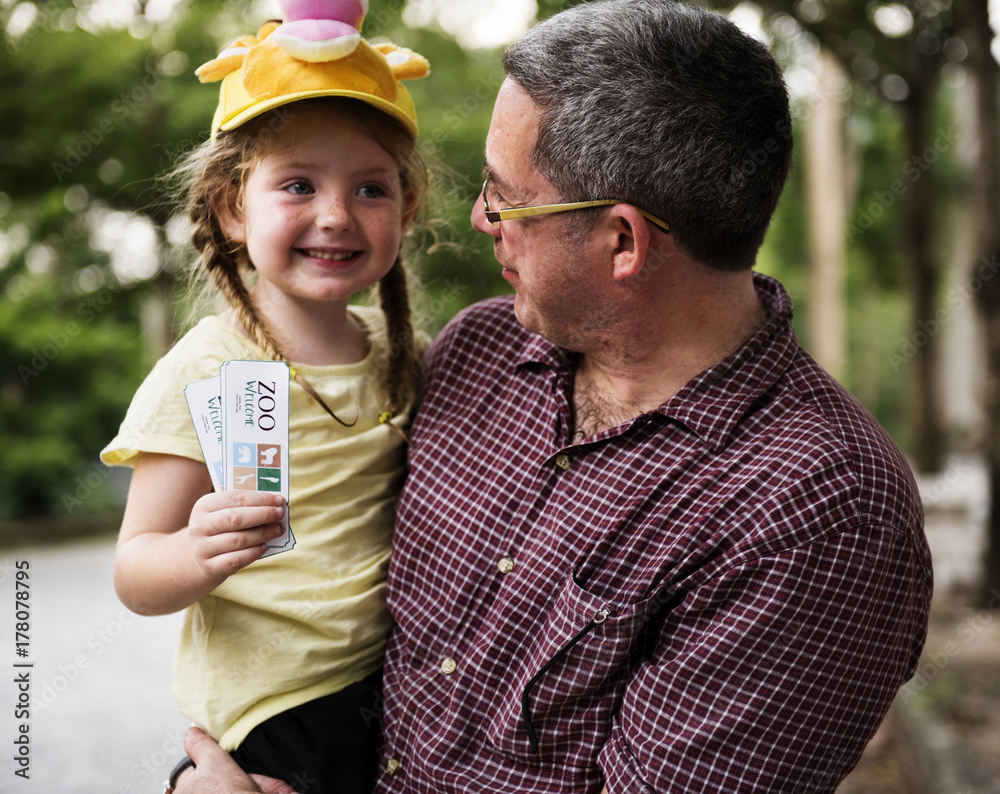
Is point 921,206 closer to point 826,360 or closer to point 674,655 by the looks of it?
point 826,360

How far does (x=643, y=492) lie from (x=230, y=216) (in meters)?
1.13

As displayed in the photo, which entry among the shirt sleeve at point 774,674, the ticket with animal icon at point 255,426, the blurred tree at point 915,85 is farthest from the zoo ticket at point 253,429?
the blurred tree at point 915,85

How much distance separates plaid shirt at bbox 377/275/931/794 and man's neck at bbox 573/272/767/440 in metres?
0.07

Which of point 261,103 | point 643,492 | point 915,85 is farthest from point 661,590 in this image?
point 915,85

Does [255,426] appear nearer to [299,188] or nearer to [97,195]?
[299,188]

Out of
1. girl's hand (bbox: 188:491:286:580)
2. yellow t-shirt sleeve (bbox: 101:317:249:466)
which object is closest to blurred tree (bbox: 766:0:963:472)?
yellow t-shirt sleeve (bbox: 101:317:249:466)

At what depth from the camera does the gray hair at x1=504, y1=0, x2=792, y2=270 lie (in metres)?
1.83

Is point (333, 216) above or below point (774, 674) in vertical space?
above

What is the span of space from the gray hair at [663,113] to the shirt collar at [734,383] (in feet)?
0.65

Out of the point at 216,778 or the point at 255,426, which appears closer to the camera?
the point at 255,426

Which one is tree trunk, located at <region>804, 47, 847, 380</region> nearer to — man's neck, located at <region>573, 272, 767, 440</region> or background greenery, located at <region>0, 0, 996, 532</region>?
background greenery, located at <region>0, 0, 996, 532</region>

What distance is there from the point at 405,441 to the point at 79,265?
12060 mm

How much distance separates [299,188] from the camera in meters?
1.99

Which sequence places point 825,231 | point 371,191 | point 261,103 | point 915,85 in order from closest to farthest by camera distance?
point 261,103 < point 371,191 < point 915,85 < point 825,231
